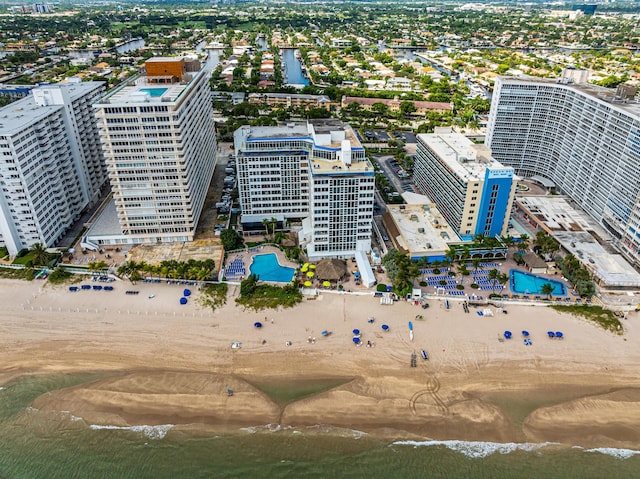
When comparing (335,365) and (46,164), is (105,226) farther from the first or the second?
(335,365)

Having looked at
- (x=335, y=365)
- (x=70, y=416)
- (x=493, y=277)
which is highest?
(x=493, y=277)

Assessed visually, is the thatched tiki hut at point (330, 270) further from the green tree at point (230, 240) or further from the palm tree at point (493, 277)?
the palm tree at point (493, 277)

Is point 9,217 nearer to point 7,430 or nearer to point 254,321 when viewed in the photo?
point 7,430

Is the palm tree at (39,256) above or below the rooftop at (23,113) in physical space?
below

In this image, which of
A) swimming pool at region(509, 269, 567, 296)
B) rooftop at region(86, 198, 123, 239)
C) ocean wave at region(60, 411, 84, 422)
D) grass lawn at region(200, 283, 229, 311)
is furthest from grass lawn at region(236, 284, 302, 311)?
swimming pool at region(509, 269, 567, 296)

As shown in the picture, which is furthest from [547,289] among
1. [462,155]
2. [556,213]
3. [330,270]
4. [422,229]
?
[330,270]

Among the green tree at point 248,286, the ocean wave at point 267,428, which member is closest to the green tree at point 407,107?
the green tree at point 248,286
